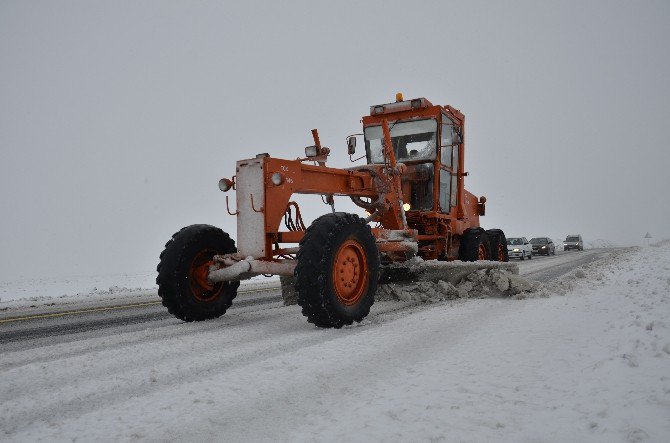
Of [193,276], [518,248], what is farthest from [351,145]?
[518,248]

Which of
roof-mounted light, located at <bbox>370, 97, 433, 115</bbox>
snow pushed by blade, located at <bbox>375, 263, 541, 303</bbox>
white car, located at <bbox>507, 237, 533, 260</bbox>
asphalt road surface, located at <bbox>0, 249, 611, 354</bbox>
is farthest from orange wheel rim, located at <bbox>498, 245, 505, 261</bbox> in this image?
white car, located at <bbox>507, 237, 533, 260</bbox>

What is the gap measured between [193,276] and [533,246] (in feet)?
103

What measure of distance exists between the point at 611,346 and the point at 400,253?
3.92 meters

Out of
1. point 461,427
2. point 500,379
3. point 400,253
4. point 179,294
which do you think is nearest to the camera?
point 461,427

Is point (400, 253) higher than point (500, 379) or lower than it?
higher

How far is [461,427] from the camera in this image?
89.0 inches

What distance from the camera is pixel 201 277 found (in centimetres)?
595

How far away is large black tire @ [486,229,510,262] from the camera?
10.5 metres

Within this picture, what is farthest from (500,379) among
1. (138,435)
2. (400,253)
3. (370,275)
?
(400,253)

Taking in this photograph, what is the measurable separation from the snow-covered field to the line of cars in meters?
18.0

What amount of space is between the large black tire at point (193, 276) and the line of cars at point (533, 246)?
17.4 m

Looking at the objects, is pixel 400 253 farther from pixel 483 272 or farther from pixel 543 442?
pixel 543 442

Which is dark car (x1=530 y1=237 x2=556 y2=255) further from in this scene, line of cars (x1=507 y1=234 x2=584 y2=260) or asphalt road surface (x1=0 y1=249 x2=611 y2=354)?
asphalt road surface (x1=0 y1=249 x2=611 y2=354)

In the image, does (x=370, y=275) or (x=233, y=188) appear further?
(x=233, y=188)
